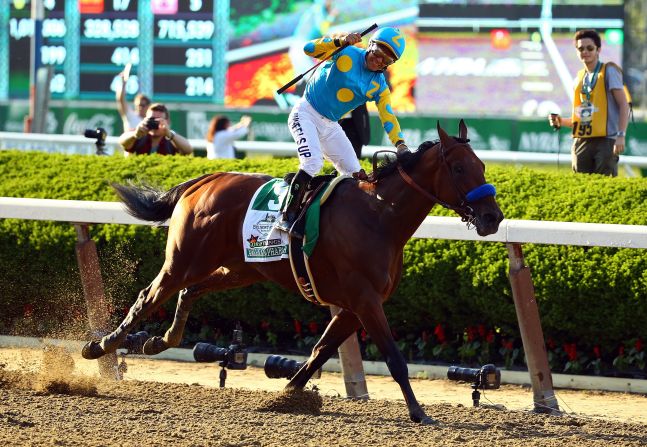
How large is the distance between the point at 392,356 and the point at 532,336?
2.95 ft

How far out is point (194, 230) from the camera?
608cm

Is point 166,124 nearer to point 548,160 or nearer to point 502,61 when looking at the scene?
point 548,160

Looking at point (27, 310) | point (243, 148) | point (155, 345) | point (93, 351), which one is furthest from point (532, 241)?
point (243, 148)

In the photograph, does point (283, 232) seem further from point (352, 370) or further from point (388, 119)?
point (352, 370)

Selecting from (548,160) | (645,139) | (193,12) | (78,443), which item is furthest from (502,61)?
(78,443)

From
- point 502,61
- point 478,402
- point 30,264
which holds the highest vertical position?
point 502,61

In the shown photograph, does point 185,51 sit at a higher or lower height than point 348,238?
higher

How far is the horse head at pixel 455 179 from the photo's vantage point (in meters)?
5.20

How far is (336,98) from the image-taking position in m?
5.86

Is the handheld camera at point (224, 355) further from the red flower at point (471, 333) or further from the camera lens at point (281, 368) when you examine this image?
the red flower at point (471, 333)

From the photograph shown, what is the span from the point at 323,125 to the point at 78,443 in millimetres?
2054

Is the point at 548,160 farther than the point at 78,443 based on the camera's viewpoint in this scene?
Yes

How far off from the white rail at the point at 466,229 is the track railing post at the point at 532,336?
177mm

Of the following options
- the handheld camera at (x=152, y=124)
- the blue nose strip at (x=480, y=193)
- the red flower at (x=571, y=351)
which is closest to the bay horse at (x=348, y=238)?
the blue nose strip at (x=480, y=193)
